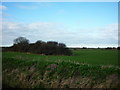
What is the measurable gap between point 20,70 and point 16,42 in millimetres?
34776

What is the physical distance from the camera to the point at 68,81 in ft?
35.8

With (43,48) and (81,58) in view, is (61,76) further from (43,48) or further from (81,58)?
(43,48)

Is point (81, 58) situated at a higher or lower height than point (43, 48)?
lower

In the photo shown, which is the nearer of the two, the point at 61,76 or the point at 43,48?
the point at 61,76

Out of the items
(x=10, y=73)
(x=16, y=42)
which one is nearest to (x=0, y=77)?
(x=10, y=73)

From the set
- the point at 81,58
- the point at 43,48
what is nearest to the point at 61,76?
the point at 81,58

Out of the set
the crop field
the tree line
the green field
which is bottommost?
the crop field

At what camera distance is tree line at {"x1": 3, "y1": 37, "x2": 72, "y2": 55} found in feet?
127

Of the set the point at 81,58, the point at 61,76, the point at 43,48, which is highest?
the point at 43,48

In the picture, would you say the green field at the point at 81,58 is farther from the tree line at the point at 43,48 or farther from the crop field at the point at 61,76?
the tree line at the point at 43,48

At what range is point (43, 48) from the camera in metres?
39.7

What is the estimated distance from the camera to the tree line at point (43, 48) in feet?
127

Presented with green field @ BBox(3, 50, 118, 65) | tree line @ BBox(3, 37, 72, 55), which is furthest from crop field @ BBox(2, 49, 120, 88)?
tree line @ BBox(3, 37, 72, 55)

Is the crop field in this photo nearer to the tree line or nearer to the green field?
the green field
